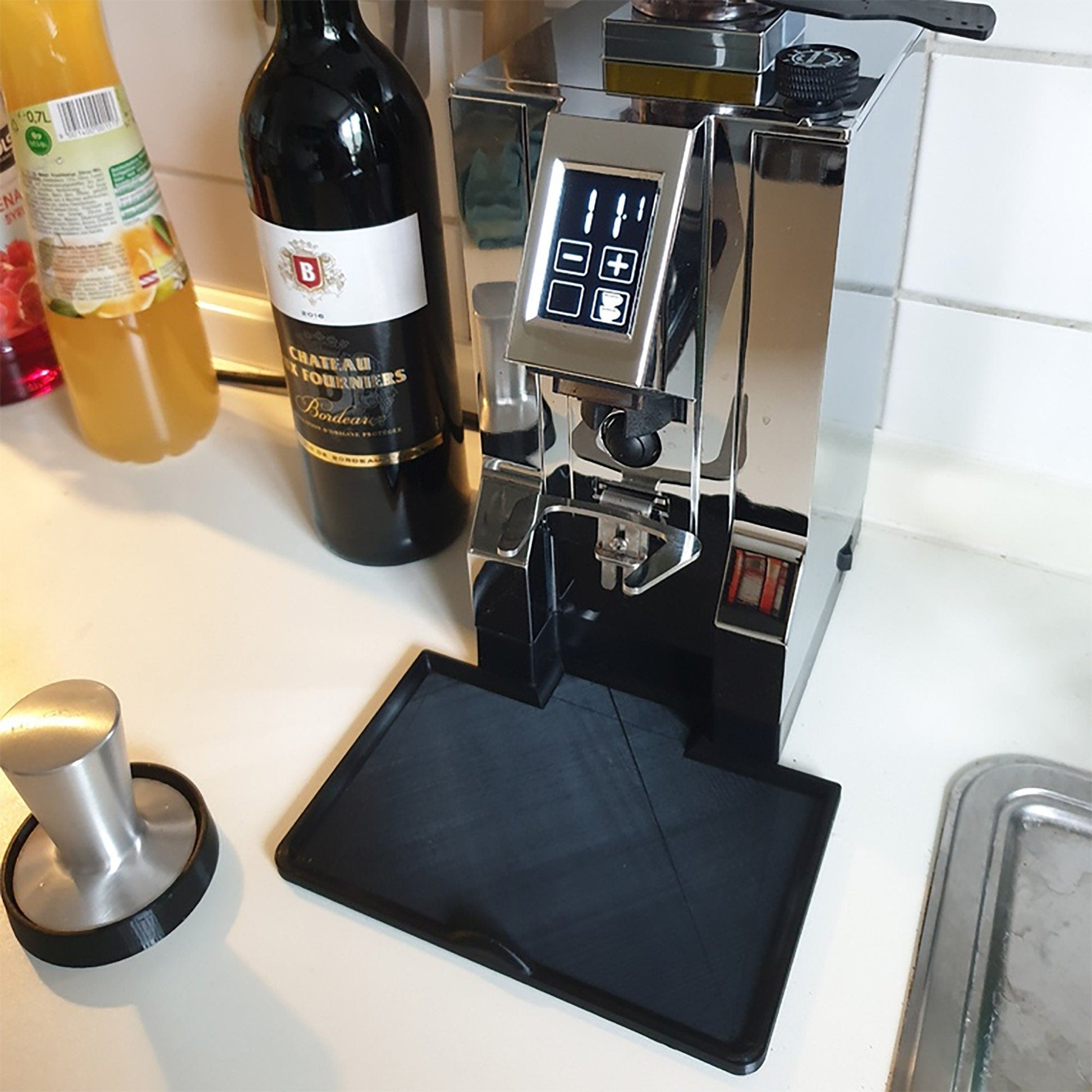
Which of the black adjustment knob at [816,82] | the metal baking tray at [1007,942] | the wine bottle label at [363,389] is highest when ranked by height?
the black adjustment knob at [816,82]

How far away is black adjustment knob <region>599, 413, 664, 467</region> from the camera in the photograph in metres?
0.54

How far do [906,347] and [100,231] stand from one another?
50 centimetres

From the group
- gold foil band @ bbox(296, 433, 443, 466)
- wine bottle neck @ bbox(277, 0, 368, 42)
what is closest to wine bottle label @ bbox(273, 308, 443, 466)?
gold foil band @ bbox(296, 433, 443, 466)

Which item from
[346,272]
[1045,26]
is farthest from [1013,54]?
[346,272]

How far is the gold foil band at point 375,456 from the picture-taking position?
2.27 feet

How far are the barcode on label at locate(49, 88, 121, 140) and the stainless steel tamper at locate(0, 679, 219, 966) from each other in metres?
0.36

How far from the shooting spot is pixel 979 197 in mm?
633

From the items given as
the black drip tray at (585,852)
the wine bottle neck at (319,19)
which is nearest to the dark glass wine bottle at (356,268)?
the wine bottle neck at (319,19)

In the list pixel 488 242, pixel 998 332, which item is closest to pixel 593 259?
pixel 488 242

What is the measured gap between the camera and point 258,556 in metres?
0.77

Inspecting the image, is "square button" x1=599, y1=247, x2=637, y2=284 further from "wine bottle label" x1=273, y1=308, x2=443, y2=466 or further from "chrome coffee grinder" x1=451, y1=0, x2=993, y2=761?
"wine bottle label" x1=273, y1=308, x2=443, y2=466

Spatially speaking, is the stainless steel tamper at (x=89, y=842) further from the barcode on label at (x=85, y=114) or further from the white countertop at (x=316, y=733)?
the barcode on label at (x=85, y=114)

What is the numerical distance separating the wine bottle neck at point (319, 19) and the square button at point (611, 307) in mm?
235

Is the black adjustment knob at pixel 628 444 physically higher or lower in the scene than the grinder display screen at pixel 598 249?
lower
